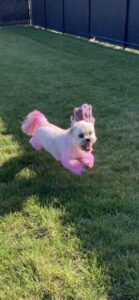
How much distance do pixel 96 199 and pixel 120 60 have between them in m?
6.23

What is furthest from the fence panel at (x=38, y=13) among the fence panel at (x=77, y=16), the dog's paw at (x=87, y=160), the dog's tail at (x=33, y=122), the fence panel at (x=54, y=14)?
the dog's paw at (x=87, y=160)

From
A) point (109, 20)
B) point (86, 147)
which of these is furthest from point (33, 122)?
point (109, 20)

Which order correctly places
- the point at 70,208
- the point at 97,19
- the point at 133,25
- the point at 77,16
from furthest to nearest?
1. the point at 77,16
2. the point at 97,19
3. the point at 133,25
4. the point at 70,208

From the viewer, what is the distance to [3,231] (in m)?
3.06

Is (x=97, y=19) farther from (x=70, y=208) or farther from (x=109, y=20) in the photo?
(x=70, y=208)

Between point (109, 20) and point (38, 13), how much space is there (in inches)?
235

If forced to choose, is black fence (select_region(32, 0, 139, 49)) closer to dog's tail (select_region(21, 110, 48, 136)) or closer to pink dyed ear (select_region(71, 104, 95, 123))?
dog's tail (select_region(21, 110, 48, 136))

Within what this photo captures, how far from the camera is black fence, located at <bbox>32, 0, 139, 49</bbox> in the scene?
10.7m

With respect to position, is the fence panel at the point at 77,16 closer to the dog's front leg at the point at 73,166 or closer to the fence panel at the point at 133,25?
the fence panel at the point at 133,25

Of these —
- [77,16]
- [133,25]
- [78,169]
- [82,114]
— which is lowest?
[78,169]

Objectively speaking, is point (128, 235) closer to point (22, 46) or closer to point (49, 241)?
point (49, 241)

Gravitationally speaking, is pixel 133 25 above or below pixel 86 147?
above

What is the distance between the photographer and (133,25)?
34.8ft

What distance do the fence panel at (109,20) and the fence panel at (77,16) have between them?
367 millimetres
